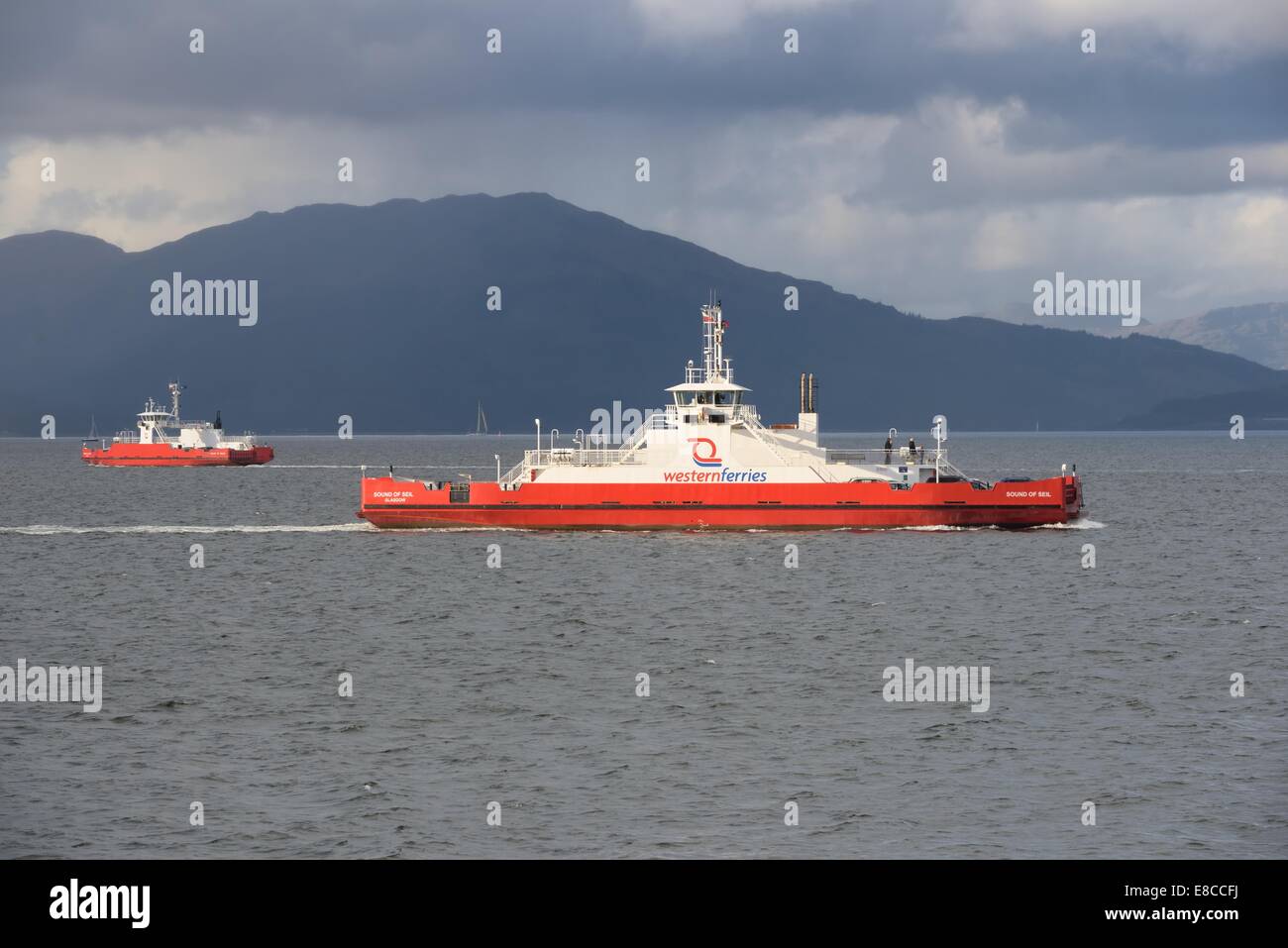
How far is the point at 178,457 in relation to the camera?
514 feet

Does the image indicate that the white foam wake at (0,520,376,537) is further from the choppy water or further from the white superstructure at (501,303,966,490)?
the white superstructure at (501,303,966,490)

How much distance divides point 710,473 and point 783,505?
3596mm

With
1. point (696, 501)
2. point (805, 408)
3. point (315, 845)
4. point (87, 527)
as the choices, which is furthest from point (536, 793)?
point (87, 527)

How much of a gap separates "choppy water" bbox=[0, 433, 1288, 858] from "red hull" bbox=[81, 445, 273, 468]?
92.3 m

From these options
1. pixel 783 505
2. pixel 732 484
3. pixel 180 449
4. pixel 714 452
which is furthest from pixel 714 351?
pixel 180 449

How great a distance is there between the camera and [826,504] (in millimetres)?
63969

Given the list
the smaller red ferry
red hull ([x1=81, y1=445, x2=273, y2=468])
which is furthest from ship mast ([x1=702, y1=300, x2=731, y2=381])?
red hull ([x1=81, y1=445, x2=273, y2=468])

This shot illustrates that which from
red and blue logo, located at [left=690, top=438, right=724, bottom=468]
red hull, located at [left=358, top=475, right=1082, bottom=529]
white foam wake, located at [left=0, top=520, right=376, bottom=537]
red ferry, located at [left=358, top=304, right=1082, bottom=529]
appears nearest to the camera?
red and blue logo, located at [left=690, top=438, right=724, bottom=468]

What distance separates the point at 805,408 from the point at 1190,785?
142ft

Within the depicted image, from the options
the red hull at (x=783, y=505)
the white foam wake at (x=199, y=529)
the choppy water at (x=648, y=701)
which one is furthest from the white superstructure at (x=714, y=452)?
the white foam wake at (x=199, y=529)

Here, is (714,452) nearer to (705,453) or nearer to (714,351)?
(705,453)

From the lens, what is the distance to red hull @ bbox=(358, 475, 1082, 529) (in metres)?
63.7
